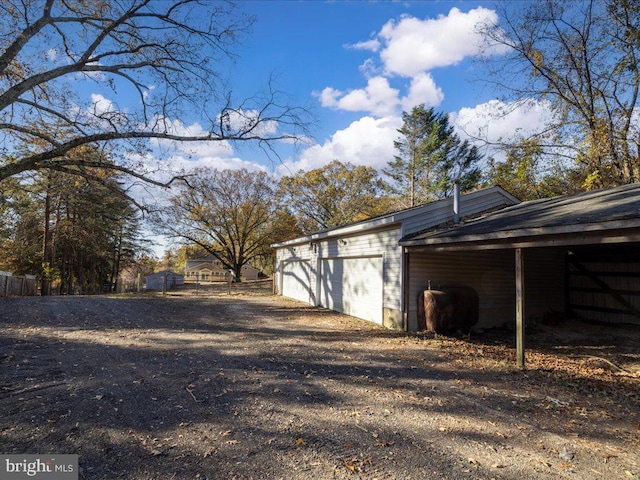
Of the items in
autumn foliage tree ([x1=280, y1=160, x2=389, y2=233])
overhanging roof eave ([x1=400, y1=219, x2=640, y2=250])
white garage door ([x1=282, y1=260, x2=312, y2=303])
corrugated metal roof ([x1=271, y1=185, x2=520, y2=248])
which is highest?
autumn foliage tree ([x1=280, y1=160, x2=389, y2=233])

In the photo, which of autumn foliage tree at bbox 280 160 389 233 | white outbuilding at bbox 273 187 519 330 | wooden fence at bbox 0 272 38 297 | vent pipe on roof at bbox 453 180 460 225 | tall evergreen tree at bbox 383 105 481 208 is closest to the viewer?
white outbuilding at bbox 273 187 519 330

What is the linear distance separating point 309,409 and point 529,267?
9.48m

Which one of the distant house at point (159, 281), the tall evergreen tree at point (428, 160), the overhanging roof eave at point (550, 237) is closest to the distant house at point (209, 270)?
the distant house at point (159, 281)

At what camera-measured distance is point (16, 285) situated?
1750cm

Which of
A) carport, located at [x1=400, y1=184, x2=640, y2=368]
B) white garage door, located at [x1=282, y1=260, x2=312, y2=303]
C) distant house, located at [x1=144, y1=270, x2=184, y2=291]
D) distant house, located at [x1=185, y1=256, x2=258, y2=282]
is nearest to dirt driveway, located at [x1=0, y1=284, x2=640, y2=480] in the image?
carport, located at [x1=400, y1=184, x2=640, y2=368]

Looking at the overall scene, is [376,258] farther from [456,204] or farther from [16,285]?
[16,285]

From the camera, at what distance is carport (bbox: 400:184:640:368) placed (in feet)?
21.1

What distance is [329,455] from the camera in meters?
2.86

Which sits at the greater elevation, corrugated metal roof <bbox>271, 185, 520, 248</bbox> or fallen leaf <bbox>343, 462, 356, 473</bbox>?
corrugated metal roof <bbox>271, 185, 520, 248</bbox>

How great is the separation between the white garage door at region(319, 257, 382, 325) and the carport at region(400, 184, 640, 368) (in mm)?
1399

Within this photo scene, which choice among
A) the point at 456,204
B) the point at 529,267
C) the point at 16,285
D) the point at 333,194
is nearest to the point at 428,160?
the point at 333,194

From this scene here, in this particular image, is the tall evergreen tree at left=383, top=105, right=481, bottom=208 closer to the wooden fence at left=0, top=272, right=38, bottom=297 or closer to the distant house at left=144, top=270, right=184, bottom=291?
the distant house at left=144, top=270, right=184, bottom=291

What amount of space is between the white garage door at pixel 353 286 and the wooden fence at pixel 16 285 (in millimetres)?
14821

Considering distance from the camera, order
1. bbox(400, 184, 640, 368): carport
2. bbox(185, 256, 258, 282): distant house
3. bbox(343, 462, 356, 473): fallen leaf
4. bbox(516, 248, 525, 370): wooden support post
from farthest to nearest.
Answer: bbox(185, 256, 258, 282): distant house → bbox(400, 184, 640, 368): carport → bbox(516, 248, 525, 370): wooden support post → bbox(343, 462, 356, 473): fallen leaf
